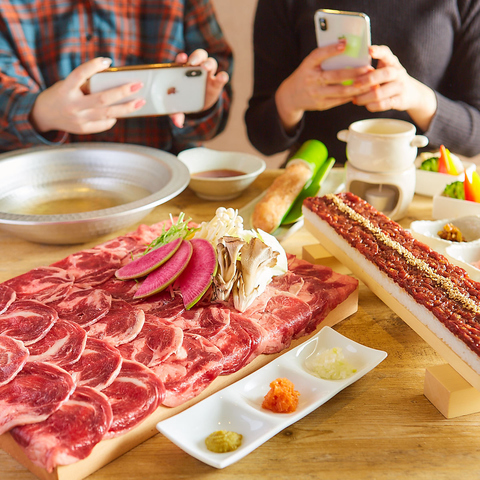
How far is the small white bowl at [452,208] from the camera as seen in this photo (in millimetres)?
1874

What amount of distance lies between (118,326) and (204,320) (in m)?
0.21

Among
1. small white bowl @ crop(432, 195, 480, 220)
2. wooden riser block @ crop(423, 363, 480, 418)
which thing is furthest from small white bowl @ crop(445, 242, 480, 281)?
Result: wooden riser block @ crop(423, 363, 480, 418)

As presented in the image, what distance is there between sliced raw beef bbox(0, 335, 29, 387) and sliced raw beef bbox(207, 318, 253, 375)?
0.42 m

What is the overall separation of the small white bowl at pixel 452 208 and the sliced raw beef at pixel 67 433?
4.72ft

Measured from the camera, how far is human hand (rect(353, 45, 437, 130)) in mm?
2008

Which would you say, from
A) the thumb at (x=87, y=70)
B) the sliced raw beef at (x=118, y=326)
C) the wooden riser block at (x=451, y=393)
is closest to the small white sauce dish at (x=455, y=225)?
the wooden riser block at (x=451, y=393)

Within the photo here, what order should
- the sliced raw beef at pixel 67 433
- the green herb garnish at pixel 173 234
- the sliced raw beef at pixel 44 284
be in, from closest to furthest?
the sliced raw beef at pixel 67 433, the sliced raw beef at pixel 44 284, the green herb garnish at pixel 173 234

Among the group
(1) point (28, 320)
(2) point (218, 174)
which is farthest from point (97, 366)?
(2) point (218, 174)

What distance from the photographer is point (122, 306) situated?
1362mm

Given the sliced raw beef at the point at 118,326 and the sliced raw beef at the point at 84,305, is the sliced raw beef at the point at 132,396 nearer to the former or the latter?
the sliced raw beef at the point at 118,326

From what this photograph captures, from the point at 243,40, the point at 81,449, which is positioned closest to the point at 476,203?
the point at 81,449

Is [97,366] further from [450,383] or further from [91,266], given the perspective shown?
[450,383]

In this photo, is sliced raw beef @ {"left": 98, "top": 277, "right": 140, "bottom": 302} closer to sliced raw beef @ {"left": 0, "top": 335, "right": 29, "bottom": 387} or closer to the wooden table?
sliced raw beef @ {"left": 0, "top": 335, "right": 29, "bottom": 387}

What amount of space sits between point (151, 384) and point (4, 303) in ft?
1.79
